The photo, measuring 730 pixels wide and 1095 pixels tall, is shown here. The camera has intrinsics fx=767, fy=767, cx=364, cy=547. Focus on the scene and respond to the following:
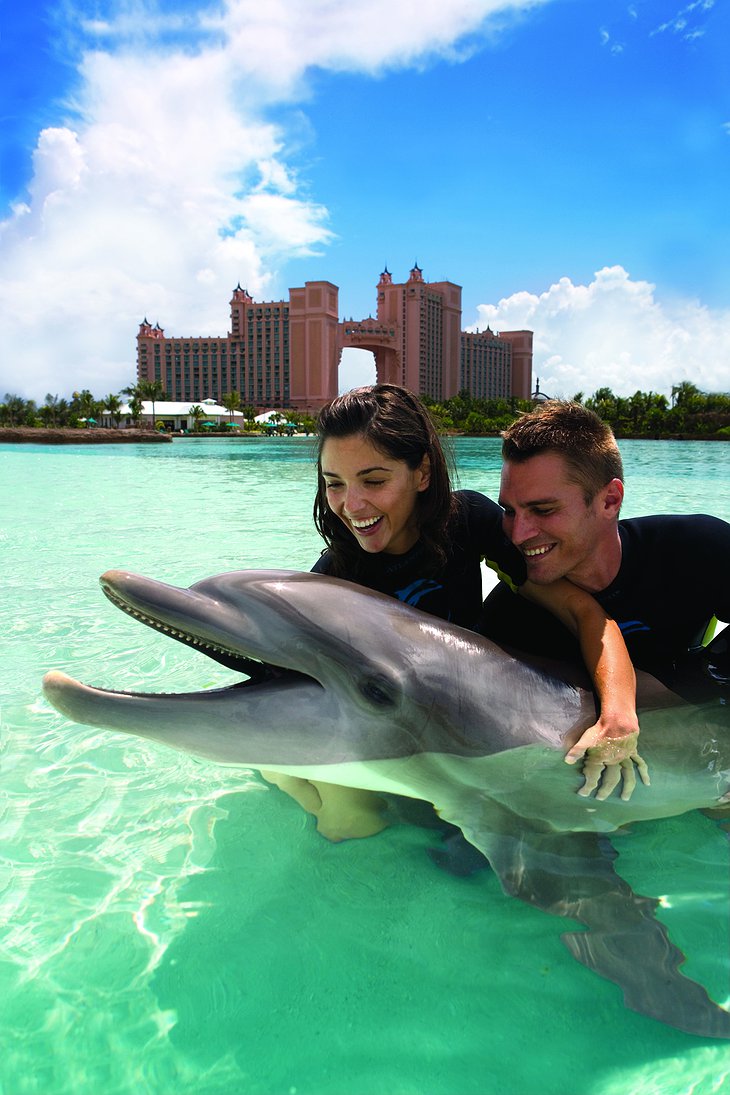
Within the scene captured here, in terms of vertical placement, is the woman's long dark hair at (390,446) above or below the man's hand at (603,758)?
above

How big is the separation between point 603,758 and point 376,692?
75 centimetres

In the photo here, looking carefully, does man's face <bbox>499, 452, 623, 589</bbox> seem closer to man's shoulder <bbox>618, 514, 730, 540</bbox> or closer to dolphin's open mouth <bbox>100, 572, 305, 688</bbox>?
man's shoulder <bbox>618, 514, 730, 540</bbox>

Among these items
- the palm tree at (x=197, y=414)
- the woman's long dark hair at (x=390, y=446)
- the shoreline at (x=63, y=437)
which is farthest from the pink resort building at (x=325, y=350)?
the woman's long dark hair at (x=390, y=446)

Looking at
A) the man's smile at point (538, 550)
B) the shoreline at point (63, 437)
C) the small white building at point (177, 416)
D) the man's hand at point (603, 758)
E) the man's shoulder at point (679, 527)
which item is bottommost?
the man's hand at point (603, 758)

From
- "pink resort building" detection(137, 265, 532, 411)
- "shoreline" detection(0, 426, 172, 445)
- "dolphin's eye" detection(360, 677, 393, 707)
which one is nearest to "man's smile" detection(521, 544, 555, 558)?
"dolphin's eye" detection(360, 677, 393, 707)

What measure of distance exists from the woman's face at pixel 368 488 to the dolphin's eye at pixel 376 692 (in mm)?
768

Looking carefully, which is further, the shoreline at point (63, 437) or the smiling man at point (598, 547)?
the shoreline at point (63, 437)

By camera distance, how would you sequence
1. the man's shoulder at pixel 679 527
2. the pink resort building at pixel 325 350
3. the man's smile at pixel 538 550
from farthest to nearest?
the pink resort building at pixel 325 350
the man's shoulder at pixel 679 527
the man's smile at pixel 538 550

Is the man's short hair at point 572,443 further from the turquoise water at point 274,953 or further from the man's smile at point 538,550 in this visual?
the turquoise water at point 274,953

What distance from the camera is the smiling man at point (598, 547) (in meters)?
2.83

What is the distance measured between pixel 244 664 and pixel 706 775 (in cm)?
166

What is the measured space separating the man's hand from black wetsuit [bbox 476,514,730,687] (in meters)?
0.53

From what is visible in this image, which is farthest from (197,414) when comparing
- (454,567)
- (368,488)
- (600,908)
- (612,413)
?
(600,908)

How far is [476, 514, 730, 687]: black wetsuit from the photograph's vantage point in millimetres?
2936
